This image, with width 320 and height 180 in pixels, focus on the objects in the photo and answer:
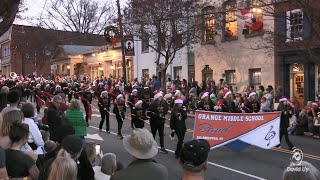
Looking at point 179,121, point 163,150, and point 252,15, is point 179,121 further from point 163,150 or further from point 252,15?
point 252,15

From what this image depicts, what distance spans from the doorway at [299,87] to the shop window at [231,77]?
4.77 m

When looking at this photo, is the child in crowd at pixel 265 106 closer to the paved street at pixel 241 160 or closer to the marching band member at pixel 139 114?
the paved street at pixel 241 160

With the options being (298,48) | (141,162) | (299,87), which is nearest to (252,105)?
(298,48)

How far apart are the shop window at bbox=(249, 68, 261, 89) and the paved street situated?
11824 mm

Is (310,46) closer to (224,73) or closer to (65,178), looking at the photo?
(224,73)

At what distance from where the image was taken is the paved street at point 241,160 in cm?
1061

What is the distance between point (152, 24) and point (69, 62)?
99.1ft

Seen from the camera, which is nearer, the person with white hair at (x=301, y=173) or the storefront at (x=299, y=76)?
the person with white hair at (x=301, y=173)

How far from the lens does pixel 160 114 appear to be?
1367cm

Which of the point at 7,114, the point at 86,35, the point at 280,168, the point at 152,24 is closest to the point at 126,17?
the point at 152,24

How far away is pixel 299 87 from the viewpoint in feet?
83.1

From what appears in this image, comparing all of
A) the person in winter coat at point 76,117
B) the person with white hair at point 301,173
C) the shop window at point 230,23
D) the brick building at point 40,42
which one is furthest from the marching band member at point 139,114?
the brick building at point 40,42

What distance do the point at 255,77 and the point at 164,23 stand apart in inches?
265

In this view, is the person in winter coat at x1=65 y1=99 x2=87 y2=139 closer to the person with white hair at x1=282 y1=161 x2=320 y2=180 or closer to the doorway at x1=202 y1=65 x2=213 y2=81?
the person with white hair at x1=282 y1=161 x2=320 y2=180
